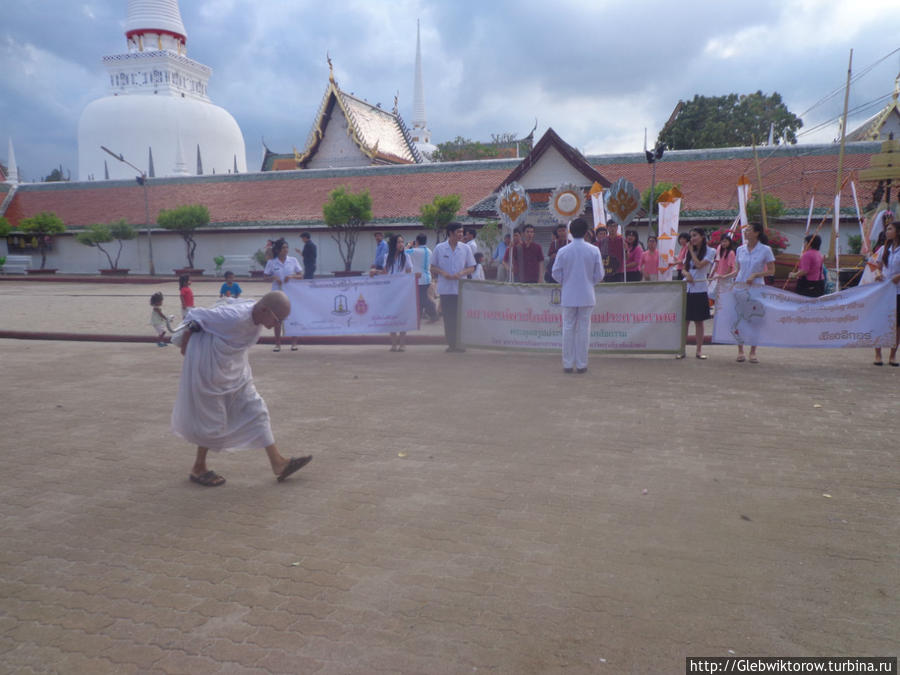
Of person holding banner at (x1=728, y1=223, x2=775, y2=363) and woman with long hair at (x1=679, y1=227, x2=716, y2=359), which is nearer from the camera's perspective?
person holding banner at (x1=728, y1=223, x2=775, y2=363)

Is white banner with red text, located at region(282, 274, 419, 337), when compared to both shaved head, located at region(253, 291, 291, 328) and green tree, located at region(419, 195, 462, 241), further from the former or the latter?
green tree, located at region(419, 195, 462, 241)

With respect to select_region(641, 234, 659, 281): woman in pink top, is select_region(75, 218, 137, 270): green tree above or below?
above

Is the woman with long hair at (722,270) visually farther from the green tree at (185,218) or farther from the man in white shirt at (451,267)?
the green tree at (185,218)

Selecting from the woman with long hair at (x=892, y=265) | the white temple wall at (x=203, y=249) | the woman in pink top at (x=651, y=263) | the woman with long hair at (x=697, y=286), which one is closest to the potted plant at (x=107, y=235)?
the white temple wall at (x=203, y=249)

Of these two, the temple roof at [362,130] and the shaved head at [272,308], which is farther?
the temple roof at [362,130]

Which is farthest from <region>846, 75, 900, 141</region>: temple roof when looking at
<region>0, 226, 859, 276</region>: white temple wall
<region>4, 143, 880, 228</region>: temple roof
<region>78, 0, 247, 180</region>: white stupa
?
<region>78, 0, 247, 180</region>: white stupa

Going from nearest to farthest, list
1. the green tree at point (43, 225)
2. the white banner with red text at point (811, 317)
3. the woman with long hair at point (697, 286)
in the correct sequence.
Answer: the white banner with red text at point (811, 317) → the woman with long hair at point (697, 286) → the green tree at point (43, 225)

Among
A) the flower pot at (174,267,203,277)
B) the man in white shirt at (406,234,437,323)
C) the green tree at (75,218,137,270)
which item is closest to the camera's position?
the man in white shirt at (406,234,437,323)

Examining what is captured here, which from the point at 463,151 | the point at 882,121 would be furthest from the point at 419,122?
the point at 882,121

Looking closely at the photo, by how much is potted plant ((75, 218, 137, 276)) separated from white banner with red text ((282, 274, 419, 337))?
83.6 feet

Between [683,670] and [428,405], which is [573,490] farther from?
[428,405]

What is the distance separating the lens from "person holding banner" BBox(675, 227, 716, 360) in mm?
8344

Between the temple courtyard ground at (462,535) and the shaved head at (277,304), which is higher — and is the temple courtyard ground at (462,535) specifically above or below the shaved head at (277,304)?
below

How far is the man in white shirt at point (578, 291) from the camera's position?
7590mm
